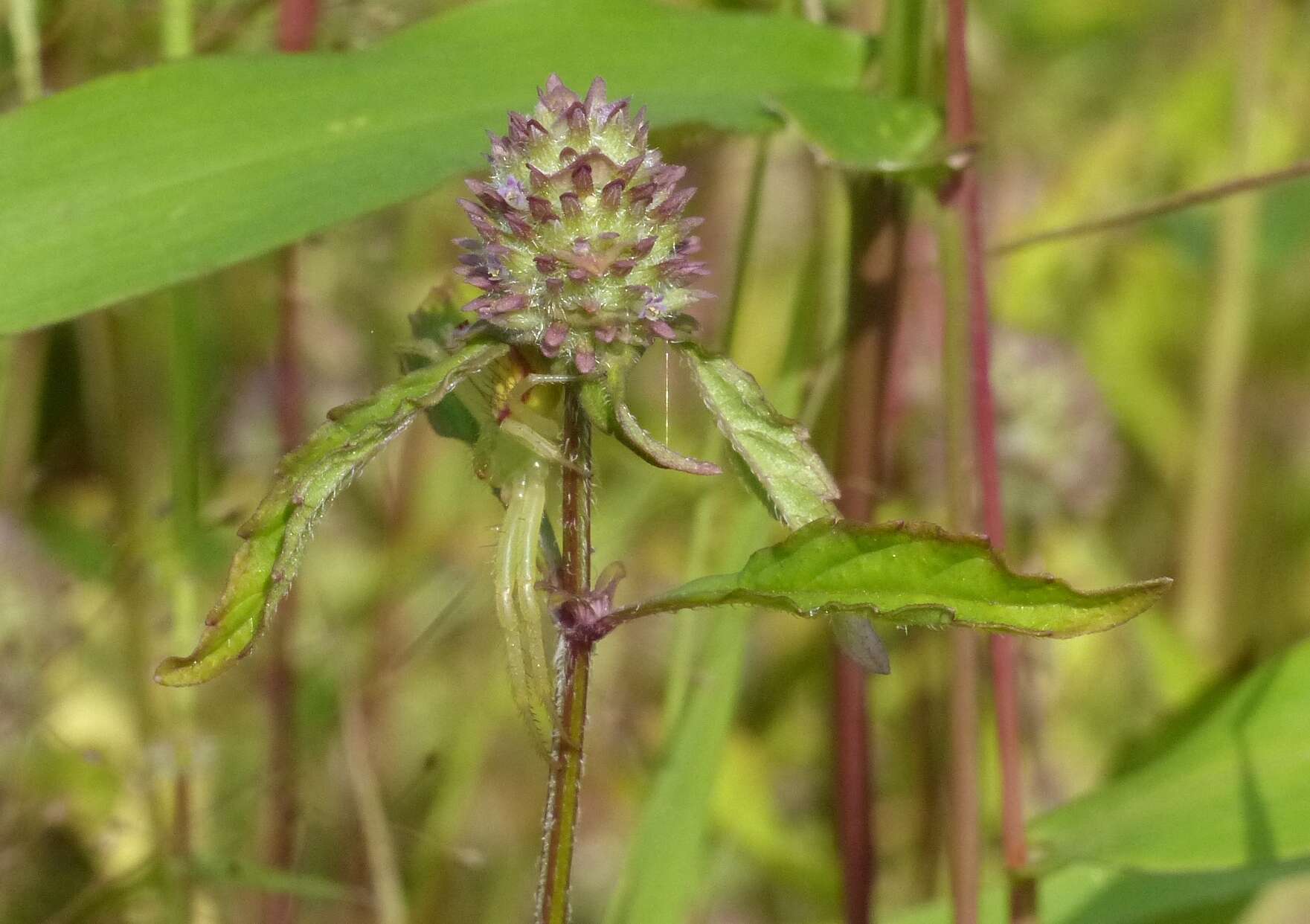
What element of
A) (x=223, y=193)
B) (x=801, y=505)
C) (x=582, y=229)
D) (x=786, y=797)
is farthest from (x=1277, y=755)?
(x=786, y=797)

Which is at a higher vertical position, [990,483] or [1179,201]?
[1179,201]

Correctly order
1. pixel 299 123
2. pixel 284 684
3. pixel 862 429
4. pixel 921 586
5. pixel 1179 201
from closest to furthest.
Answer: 1. pixel 921 586
2. pixel 299 123
3. pixel 1179 201
4. pixel 862 429
5. pixel 284 684


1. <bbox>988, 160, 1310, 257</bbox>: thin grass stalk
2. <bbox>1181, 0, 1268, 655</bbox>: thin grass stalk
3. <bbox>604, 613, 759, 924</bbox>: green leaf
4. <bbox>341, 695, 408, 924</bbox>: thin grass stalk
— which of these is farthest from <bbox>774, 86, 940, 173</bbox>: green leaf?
<bbox>1181, 0, 1268, 655</bbox>: thin grass stalk

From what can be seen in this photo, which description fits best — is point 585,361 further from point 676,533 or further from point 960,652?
point 676,533

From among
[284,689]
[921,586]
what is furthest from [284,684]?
[921,586]

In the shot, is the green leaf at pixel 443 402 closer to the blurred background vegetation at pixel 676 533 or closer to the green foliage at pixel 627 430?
the green foliage at pixel 627 430

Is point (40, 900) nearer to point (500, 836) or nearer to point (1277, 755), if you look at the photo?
point (500, 836)

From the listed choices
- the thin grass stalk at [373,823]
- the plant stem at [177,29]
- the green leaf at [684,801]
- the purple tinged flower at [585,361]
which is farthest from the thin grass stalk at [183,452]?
the purple tinged flower at [585,361]
